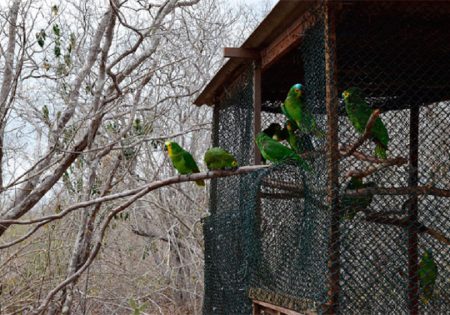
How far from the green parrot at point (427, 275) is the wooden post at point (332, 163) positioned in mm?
1106

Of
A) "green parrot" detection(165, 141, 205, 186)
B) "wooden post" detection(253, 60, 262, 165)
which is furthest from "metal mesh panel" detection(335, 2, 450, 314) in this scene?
"green parrot" detection(165, 141, 205, 186)

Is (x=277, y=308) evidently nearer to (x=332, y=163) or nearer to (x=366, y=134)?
(x=332, y=163)

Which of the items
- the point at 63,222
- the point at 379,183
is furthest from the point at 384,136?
the point at 63,222

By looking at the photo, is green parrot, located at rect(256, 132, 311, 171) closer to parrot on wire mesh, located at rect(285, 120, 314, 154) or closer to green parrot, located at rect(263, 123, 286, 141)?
parrot on wire mesh, located at rect(285, 120, 314, 154)

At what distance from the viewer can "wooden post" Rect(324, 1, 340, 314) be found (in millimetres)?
3279

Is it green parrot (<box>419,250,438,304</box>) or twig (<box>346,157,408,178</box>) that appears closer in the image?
twig (<box>346,157,408,178</box>)

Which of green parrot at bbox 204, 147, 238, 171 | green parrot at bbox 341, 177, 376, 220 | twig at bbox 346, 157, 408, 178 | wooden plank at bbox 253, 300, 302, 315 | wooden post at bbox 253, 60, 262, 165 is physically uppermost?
wooden post at bbox 253, 60, 262, 165

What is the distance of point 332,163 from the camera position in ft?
10.9

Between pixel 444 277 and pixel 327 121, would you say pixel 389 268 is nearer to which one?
pixel 444 277

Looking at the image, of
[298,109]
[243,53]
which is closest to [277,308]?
[298,109]

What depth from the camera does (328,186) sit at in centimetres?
334

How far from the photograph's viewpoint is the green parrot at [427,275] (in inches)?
163

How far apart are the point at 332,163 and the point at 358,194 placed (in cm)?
28

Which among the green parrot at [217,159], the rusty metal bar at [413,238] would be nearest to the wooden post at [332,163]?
the rusty metal bar at [413,238]
